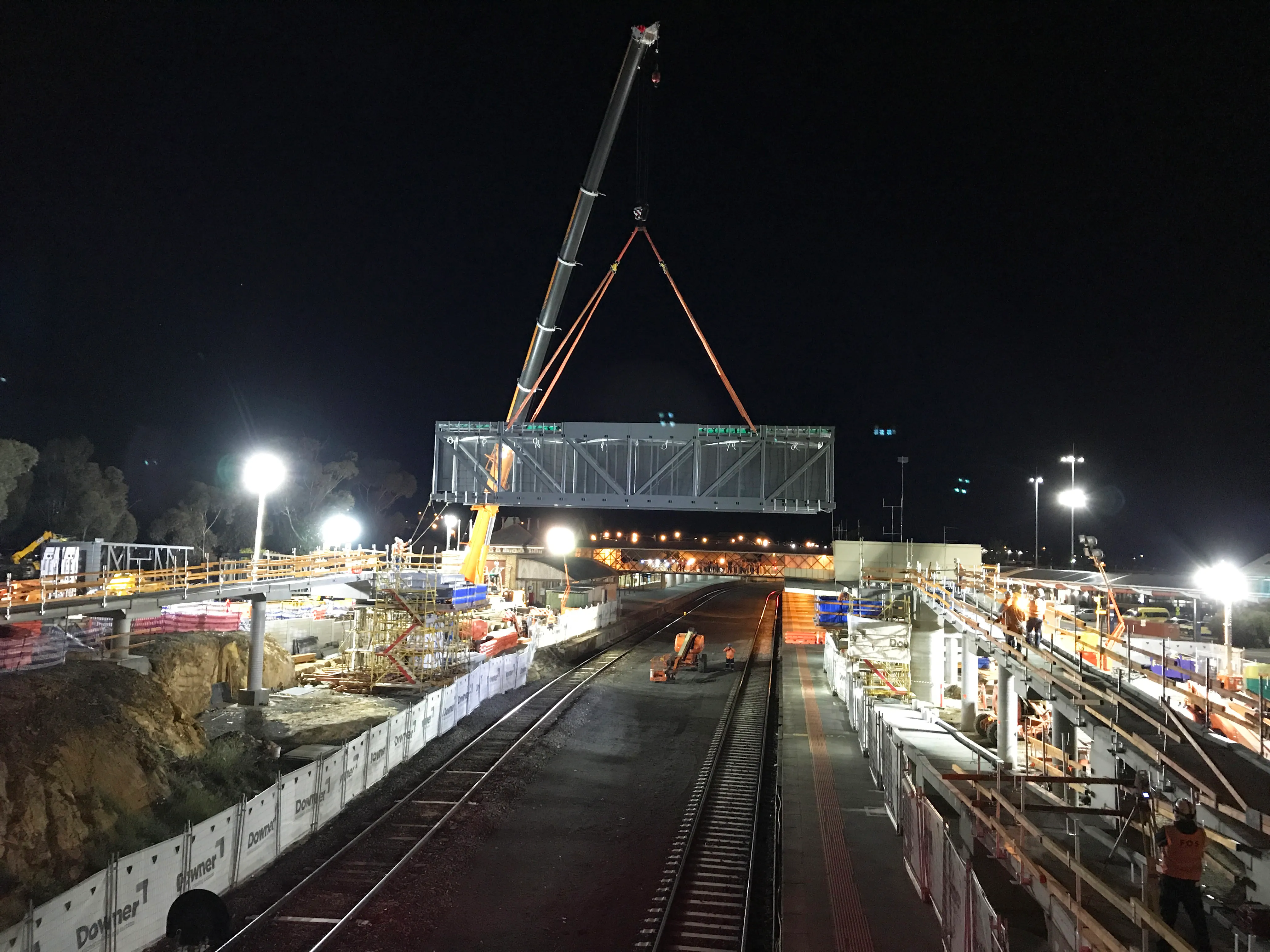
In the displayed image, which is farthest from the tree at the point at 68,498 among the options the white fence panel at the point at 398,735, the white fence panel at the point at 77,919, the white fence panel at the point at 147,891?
the white fence panel at the point at 77,919

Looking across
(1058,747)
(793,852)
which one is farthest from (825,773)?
(1058,747)

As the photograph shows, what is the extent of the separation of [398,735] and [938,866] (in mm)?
14032

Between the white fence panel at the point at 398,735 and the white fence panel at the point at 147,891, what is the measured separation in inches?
313

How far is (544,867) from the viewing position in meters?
14.7

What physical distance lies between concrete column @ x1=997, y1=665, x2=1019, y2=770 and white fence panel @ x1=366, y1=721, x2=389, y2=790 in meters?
16.3

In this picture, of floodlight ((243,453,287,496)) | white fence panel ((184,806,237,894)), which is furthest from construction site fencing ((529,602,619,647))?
white fence panel ((184,806,237,894))

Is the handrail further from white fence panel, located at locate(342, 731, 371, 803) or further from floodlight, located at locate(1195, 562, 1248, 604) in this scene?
floodlight, located at locate(1195, 562, 1248, 604)

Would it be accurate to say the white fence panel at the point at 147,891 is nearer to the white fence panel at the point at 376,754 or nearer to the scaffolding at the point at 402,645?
the white fence panel at the point at 376,754

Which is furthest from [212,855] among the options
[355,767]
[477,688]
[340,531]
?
[340,531]

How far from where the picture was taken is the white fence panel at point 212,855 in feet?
39.3

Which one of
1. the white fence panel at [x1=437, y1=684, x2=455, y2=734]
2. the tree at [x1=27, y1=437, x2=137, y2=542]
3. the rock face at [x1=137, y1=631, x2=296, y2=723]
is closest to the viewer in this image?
the white fence panel at [x1=437, y1=684, x2=455, y2=734]

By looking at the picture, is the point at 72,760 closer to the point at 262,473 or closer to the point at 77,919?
the point at 77,919

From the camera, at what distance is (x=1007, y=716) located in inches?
880

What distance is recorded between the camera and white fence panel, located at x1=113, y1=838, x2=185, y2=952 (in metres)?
10.6
